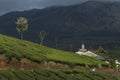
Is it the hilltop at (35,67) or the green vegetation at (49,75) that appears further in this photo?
the hilltop at (35,67)

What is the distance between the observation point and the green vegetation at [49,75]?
3205 inches

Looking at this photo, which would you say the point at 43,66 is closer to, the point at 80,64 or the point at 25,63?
the point at 25,63

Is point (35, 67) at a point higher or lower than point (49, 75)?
higher

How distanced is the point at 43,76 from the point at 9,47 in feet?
74.3

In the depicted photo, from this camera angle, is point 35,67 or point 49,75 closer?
point 49,75

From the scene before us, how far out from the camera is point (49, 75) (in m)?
93.8

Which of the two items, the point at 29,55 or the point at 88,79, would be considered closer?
the point at 88,79

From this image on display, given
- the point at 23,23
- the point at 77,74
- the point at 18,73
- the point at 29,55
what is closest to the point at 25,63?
the point at 29,55

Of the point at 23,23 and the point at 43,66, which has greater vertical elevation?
the point at 23,23

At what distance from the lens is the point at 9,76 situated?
80.1m

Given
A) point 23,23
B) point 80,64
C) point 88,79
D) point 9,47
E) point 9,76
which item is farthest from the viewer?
point 23,23

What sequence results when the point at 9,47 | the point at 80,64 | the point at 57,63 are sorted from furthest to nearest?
the point at 80,64 < the point at 57,63 < the point at 9,47

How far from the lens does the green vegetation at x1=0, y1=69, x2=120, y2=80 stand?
3205 inches

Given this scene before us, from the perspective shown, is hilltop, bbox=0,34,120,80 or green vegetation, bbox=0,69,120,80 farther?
hilltop, bbox=0,34,120,80
